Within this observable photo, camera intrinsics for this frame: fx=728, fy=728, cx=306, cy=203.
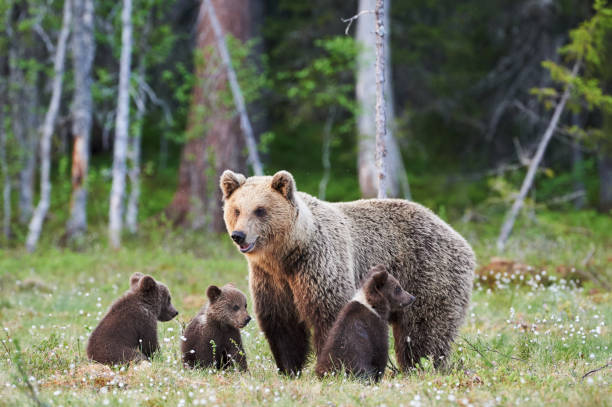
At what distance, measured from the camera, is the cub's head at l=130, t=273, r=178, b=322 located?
22.6ft

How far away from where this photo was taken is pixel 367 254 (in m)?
6.97

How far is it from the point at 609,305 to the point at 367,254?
4.47m

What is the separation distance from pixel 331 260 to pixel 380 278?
1.64ft

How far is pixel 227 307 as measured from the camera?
666 cm

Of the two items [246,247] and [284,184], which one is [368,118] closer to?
[284,184]

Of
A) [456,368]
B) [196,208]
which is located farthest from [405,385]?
[196,208]

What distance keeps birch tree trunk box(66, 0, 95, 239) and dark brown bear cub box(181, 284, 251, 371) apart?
11.4 m

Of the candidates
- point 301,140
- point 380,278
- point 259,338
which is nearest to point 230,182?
point 380,278

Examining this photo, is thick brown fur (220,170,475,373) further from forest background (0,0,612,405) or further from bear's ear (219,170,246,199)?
forest background (0,0,612,405)

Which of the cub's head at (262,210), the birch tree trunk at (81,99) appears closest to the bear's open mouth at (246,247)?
the cub's head at (262,210)

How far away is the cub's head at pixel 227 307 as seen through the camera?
6598 millimetres

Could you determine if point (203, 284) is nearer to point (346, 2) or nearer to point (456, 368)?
point (456, 368)

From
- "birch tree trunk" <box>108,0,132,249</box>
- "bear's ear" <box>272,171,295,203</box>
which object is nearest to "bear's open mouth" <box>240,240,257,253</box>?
"bear's ear" <box>272,171,295,203</box>

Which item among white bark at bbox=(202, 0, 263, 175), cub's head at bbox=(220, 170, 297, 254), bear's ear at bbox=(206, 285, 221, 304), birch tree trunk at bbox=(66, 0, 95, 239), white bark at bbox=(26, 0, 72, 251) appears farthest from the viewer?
birch tree trunk at bbox=(66, 0, 95, 239)
